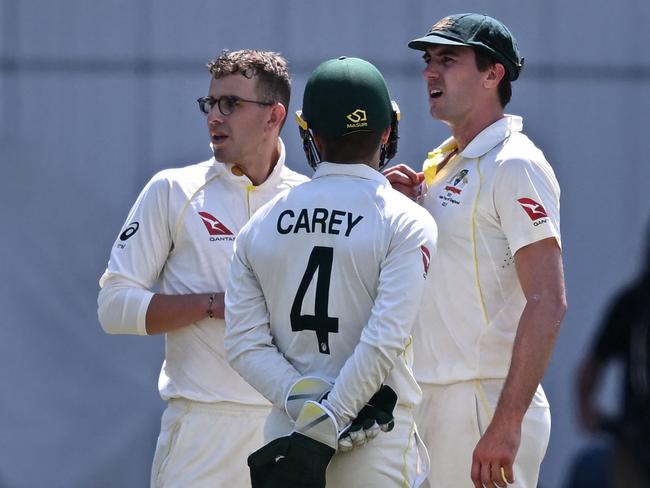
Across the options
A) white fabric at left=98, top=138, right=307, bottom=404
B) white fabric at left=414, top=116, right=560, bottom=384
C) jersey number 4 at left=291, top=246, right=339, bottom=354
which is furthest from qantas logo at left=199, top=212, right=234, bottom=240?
jersey number 4 at left=291, top=246, right=339, bottom=354

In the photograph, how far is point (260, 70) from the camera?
3.47 metres

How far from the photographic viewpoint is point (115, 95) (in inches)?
200

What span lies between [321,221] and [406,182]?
0.66 metres

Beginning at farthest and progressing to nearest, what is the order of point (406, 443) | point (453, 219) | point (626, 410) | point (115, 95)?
point (115, 95) → point (453, 219) → point (406, 443) → point (626, 410)

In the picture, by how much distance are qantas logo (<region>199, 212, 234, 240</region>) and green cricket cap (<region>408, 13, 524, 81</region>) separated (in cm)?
67

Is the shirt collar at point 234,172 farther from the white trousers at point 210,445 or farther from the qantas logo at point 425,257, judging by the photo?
the qantas logo at point 425,257

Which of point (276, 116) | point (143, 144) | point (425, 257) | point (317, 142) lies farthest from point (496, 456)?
point (143, 144)

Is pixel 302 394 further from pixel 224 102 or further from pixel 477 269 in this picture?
pixel 224 102

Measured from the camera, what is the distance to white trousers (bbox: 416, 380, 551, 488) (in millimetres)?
3045

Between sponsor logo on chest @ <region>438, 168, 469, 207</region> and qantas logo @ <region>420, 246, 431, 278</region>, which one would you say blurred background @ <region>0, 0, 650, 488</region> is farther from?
qantas logo @ <region>420, 246, 431, 278</region>

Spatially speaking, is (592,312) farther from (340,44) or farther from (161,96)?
(161,96)

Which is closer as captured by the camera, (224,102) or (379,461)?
(379,461)

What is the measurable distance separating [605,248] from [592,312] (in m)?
0.27

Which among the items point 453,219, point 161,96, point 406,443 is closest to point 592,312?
point 161,96
